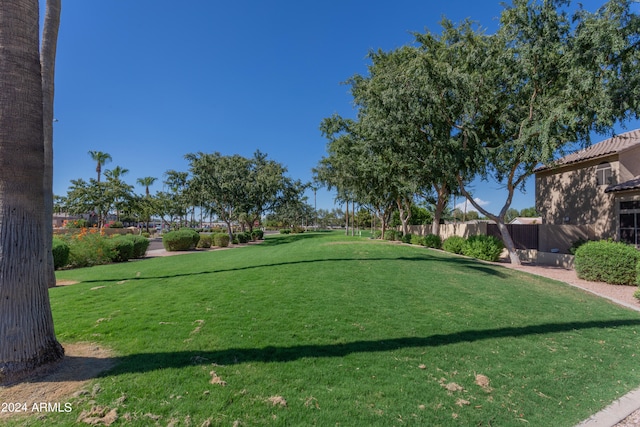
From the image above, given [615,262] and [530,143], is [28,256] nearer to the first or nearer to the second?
[615,262]

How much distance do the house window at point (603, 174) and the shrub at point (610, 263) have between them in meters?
8.32

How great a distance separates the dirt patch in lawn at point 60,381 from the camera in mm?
2724

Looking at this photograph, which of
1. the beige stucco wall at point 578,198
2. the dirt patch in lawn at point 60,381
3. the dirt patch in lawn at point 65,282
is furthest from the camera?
the beige stucco wall at point 578,198

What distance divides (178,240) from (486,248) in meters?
19.8

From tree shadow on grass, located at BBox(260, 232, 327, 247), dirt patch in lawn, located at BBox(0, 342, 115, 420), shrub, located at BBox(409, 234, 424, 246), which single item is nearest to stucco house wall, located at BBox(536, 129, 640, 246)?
shrub, located at BBox(409, 234, 424, 246)

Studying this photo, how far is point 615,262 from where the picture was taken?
999 centimetres

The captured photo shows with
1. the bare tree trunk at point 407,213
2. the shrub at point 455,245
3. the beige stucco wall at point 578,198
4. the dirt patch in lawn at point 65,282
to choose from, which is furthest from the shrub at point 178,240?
the beige stucco wall at point 578,198

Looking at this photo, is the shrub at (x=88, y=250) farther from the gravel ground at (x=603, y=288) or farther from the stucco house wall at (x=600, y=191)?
the stucco house wall at (x=600, y=191)

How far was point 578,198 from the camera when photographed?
17.9m

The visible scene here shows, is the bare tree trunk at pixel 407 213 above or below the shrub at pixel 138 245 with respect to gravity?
above

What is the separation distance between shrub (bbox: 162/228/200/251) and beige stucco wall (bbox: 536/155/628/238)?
2499 cm

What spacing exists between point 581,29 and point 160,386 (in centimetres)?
1693

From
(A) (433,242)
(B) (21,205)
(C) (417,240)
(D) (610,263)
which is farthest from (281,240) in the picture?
(B) (21,205)

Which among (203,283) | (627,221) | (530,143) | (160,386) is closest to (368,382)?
(160,386)
